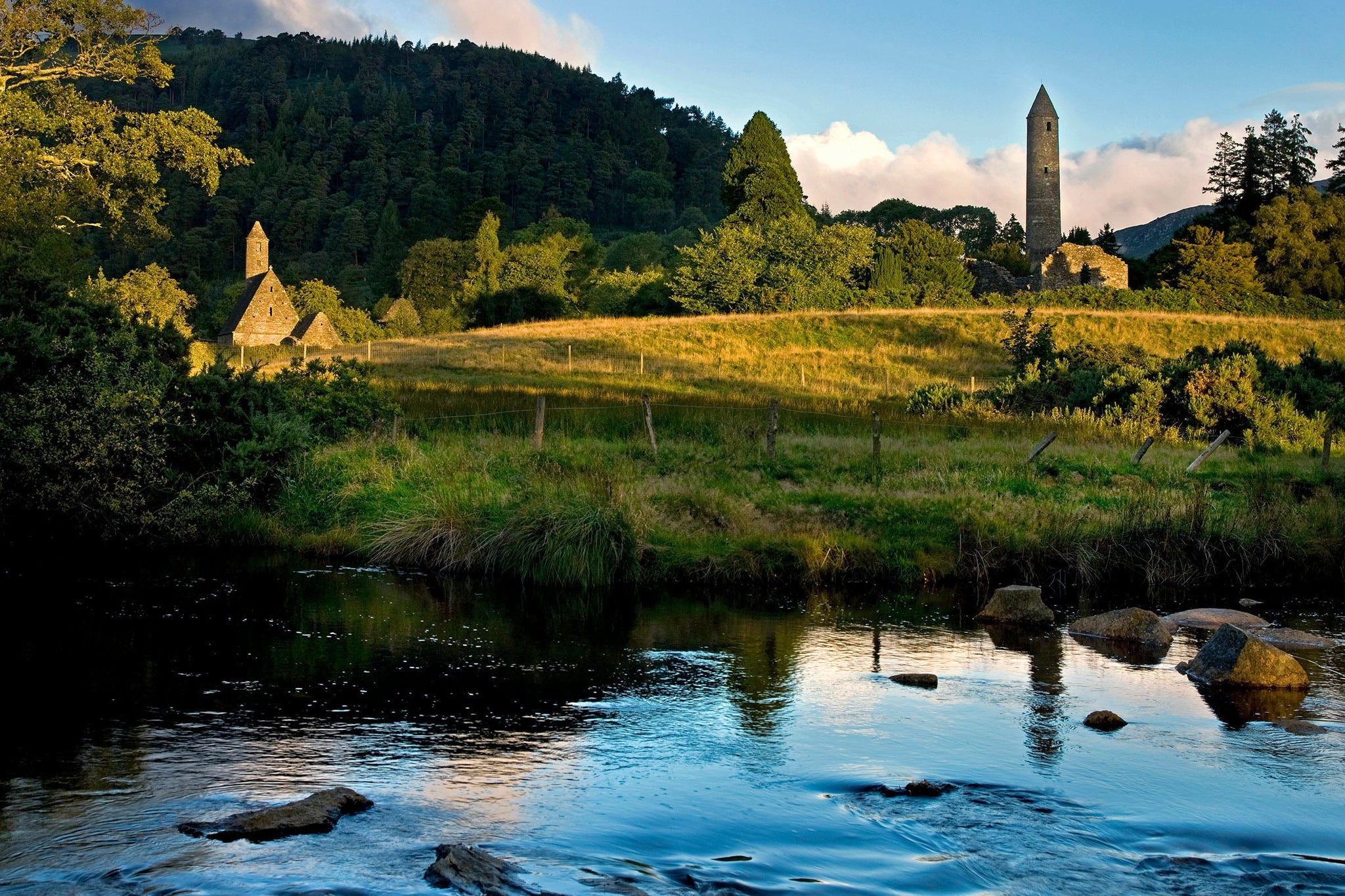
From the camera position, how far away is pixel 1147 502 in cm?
1792

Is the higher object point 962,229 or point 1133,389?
point 962,229

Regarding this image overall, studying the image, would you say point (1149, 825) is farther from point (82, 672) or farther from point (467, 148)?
point (467, 148)

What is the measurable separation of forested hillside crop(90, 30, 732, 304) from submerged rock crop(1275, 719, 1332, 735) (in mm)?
107247

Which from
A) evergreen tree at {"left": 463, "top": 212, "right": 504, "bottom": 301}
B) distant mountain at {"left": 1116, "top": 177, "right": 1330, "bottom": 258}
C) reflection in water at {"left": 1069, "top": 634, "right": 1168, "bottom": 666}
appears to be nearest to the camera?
reflection in water at {"left": 1069, "top": 634, "right": 1168, "bottom": 666}

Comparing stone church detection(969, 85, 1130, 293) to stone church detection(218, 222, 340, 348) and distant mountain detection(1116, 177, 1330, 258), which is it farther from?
distant mountain detection(1116, 177, 1330, 258)

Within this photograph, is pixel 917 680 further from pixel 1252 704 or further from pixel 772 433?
pixel 772 433

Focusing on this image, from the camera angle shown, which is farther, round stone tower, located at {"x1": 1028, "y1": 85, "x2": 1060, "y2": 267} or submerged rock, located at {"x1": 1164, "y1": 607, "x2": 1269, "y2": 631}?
round stone tower, located at {"x1": 1028, "y1": 85, "x2": 1060, "y2": 267}

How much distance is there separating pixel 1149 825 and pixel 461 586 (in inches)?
404

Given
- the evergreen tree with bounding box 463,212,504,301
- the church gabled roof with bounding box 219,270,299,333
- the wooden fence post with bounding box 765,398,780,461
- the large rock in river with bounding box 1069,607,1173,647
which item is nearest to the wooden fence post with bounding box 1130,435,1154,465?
the wooden fence post with bounding box 765,398,780,461

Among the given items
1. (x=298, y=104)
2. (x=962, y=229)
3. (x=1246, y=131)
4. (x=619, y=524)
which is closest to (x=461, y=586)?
(x=619, y=524)

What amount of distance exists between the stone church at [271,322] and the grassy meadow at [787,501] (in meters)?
51.4

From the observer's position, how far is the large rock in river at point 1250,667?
11.1m

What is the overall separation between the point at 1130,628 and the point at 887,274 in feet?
191

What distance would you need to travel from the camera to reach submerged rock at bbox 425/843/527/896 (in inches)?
250
